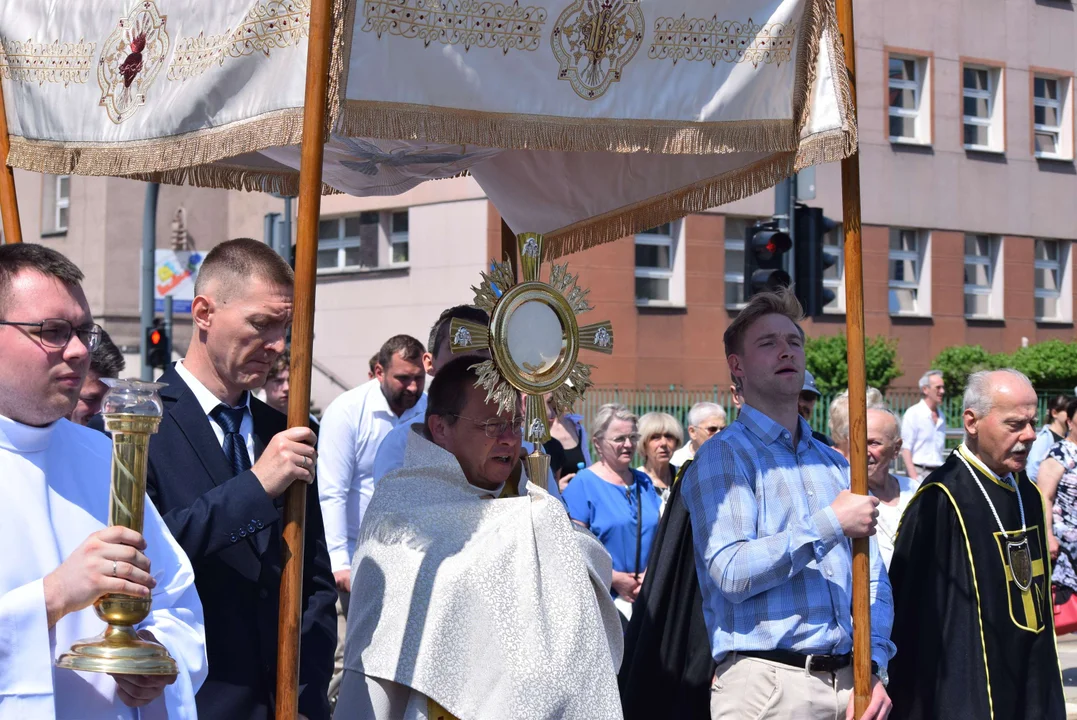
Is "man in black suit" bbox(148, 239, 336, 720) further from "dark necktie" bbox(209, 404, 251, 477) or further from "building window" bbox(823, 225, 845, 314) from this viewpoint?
"building window" bbox(823, 225, 845, 314)

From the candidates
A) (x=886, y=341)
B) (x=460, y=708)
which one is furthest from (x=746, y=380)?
(x=886, y=341)

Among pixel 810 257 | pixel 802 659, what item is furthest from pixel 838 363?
pixel 802 659

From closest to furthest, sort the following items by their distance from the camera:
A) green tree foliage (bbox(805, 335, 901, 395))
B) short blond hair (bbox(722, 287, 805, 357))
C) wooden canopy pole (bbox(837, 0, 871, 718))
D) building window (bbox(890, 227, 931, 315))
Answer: wooden canopy pole (bbox(837, 0, 871, 718)) < short blond hair (bbox(722, 287, 805, 357)) < green tree foliage (bbox(805, 335, 901, 395)) < building window (bbox(890, 227, 931, 315))

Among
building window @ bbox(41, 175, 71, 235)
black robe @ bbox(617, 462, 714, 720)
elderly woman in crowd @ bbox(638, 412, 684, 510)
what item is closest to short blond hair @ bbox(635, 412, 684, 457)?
elderly woman in crowd @ bbox(638, 412, 684, 510)

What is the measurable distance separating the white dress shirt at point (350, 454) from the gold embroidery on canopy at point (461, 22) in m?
3.77

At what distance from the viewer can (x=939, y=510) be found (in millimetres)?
5242

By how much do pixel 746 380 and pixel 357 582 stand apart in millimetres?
1500

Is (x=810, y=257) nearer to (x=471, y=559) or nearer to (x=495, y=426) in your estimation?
(x=495, y=426)

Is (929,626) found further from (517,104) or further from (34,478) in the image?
(34,478)

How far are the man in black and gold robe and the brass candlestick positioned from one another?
127 inches

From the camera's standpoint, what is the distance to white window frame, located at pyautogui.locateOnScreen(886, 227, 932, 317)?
2662cm

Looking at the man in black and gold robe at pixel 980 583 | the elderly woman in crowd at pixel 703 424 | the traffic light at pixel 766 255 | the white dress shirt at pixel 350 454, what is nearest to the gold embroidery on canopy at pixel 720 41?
the man in black and gold robe at pixel 980 583

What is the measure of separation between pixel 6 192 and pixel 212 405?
1091 millimetres

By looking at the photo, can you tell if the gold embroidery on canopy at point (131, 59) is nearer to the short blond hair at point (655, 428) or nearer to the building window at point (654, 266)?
the short blond hair at point (655, 428)
